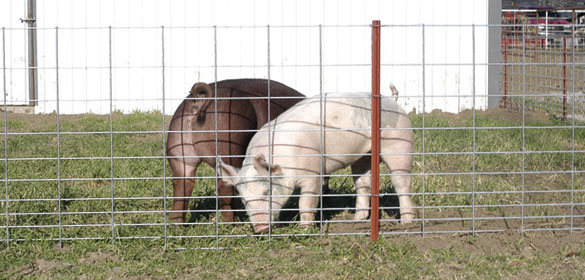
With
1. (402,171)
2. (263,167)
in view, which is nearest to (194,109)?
(263,167)

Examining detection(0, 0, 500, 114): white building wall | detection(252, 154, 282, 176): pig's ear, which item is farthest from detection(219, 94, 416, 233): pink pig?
detection(0, 0, 500, 114): white building wall

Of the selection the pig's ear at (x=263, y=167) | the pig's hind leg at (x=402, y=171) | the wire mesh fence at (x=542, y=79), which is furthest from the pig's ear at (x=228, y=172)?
the wire mesh fence at (x=542, y=79)

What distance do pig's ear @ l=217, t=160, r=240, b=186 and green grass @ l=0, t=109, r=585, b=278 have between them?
0.34m

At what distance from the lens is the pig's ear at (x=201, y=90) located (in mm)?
5434

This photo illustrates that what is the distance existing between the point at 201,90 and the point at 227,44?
21.5ft

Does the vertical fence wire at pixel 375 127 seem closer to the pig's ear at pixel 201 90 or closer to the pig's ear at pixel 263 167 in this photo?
the pig's ear at pixel 263 167

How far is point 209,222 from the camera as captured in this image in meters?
5.62

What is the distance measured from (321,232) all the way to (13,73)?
336 inches

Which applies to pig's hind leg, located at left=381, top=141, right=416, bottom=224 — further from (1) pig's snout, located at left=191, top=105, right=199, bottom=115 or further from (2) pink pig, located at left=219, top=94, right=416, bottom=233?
(1) pig's snout, located at left=191, top=105, right=199, bottom=115

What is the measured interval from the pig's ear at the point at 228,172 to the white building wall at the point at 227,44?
6632 millimetres

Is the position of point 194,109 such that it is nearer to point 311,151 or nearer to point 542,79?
point 311,151

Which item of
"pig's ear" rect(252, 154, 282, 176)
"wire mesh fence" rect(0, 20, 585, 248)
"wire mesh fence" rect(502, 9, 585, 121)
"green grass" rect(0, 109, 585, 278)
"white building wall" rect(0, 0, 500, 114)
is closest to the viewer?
"green grass" rect(0, 109, 585, 278)

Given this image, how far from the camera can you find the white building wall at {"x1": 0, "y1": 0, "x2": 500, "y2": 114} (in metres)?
12.0

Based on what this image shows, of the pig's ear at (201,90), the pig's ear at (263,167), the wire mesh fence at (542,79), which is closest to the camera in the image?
the pig's ear at (263,167)
